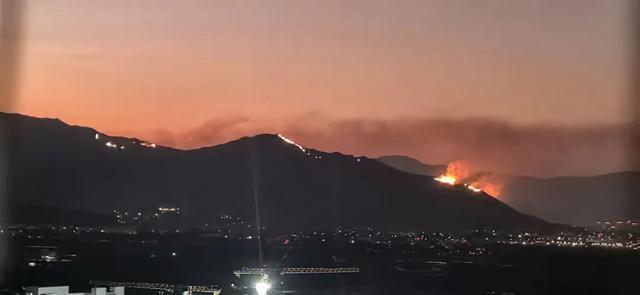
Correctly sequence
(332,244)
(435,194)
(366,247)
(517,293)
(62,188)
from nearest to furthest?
(62,188) → (517,293) → (435,194) → (332,244) → (366,247)

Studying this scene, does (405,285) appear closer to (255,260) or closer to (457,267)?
(255,260)

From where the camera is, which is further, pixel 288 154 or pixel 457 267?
pixel 457 267

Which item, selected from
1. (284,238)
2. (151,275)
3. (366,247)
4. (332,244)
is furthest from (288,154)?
(366,247)

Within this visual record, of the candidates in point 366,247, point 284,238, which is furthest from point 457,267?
point 284,238

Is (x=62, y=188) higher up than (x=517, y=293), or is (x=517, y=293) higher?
(x=62, y=188)

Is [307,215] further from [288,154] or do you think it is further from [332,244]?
[288,154]

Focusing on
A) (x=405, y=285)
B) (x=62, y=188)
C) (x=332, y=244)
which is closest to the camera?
(x=62, y=188)
